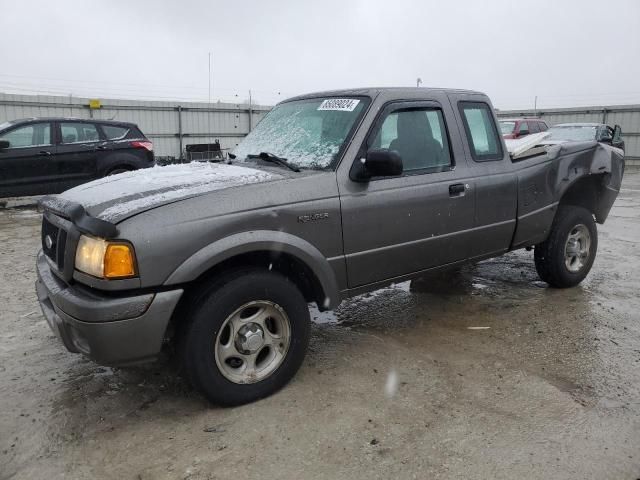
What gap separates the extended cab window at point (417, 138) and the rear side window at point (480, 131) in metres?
0.28

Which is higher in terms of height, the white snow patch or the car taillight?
the car taillight

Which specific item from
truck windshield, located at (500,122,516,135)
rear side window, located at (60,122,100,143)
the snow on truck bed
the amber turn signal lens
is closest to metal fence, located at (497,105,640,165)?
truck windshield, located at (500,122,516,135)

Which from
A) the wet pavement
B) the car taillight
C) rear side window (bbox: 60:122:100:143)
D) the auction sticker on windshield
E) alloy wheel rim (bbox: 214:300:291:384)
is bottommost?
the wet pavement

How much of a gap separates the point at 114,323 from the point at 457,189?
2.50 meters

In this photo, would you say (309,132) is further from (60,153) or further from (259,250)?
(60,153)

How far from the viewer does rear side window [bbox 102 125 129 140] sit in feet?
32.9

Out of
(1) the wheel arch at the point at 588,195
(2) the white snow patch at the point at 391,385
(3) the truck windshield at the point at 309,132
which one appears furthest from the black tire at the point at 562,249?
(3) the truck windshield at the point at 309,132

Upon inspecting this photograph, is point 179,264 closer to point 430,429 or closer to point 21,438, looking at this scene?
point 21,438

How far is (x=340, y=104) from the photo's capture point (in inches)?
142

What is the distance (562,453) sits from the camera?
250cm

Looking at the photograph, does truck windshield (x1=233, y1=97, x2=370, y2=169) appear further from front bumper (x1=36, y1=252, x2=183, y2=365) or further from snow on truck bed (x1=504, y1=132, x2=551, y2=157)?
snow on truck bed (x1=504, y1=132, x2=551, y2=157)

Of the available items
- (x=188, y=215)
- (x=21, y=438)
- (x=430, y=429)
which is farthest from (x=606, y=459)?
(x=21, y=438)

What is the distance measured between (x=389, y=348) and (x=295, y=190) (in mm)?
1423

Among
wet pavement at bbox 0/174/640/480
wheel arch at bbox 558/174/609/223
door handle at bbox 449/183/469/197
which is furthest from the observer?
wheel arch at bbox 558/174/609/223
